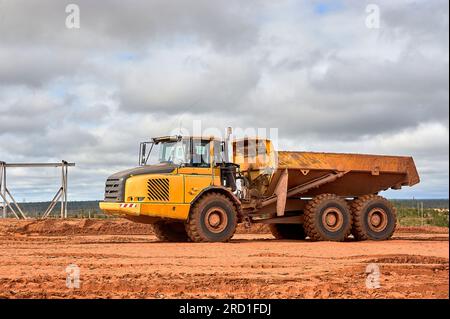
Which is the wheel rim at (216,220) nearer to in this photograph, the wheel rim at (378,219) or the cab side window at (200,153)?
the cab side window at (200,153)

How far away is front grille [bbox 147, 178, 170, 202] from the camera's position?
17.0m

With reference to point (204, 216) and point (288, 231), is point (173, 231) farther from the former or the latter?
point (288, 231)

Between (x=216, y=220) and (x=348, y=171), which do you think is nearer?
(x=216, y=220)

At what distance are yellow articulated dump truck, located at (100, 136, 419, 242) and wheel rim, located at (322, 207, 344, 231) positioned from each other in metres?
0.03

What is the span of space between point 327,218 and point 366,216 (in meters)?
1.31

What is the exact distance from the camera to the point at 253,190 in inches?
761

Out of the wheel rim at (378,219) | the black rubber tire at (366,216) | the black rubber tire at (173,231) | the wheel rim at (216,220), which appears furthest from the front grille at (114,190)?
the wheel rim at (378,219)

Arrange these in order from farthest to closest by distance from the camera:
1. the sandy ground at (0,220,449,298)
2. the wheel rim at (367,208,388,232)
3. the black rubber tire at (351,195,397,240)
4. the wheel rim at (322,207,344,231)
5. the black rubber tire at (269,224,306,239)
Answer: the black rubber tire at (269,224,306,239)
the wheel rim at (367,208,388,232)
the black rubber tire at (351,195,397,240)
the wheel rim at (322,207,344,231)
the sandy ground at (0,220,449,298)

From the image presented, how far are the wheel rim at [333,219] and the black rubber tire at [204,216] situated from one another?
107 inches

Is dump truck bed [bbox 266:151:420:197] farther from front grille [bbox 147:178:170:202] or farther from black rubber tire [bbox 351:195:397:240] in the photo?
front grille [bbox 147:178:170:202]

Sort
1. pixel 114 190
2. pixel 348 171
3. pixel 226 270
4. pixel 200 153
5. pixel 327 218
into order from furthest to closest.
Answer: pixel 348 171 → pixel 327 218 → pixel 200 153 → pixel 114 190 → pixel 226 270

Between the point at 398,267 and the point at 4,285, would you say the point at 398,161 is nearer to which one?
the point at 398,267

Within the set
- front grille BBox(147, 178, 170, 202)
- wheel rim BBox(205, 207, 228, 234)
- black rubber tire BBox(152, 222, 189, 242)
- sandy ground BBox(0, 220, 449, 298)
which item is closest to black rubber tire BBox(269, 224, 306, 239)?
sandy ground BBox(0, 220, 449, 298)

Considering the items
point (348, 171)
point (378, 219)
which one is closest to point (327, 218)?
point (348, 171)
